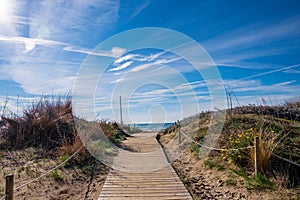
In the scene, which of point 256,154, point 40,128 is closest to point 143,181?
point 256,154

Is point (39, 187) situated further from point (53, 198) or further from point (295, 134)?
point (295, 134)

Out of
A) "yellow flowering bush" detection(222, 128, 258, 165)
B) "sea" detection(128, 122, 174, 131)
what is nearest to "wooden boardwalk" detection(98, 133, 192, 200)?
"yellow flowering bush" detection(222, 128, 258, 165)

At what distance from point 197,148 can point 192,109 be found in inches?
164

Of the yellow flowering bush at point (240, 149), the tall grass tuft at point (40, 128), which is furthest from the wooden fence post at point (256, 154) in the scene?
the tall grass tuft at point (40, 128)

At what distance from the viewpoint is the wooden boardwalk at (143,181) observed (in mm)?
4844

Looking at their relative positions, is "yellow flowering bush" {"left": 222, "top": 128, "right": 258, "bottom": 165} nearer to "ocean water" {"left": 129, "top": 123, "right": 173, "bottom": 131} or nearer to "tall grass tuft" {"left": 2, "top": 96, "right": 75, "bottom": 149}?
"tall grass tuft" {"left": 2, "top": 96, "right": 75, "bottom": 149}

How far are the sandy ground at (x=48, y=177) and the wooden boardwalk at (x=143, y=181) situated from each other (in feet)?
0.93

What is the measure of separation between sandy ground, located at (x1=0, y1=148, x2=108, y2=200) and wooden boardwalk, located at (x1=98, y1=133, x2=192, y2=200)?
0.28 meters

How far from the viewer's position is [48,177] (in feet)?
18.6

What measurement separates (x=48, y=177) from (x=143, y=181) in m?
2.02

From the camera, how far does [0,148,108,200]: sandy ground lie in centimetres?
496

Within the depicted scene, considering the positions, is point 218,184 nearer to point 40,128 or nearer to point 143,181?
point 143,181

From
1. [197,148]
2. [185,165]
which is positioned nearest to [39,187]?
[185,165]

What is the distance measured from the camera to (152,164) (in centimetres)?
735
